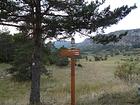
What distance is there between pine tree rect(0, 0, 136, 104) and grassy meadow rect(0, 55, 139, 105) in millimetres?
2604

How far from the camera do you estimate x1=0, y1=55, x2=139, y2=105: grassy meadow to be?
1716 cm

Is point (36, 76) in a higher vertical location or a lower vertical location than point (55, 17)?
lower

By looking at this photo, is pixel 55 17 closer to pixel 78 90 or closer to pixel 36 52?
pixel 36 52

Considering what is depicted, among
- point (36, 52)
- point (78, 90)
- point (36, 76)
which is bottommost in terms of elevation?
point (78, 90)

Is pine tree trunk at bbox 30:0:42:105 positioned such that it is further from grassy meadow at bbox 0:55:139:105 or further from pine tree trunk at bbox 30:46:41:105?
grassy meadow at bbox 0:55:139:105

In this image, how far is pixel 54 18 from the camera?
61.6 ft

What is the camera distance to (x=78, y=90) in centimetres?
3422

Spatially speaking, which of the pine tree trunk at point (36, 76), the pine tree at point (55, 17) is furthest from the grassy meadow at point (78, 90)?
the pine tree at point (55, 17)

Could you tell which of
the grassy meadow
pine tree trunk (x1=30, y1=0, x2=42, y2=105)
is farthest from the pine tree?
the grassy meadow

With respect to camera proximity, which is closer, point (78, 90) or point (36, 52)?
point (36, 52)

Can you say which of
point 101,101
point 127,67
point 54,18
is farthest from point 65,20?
point 127,67

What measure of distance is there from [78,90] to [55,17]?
16227 mm

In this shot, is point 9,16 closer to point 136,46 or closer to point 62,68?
point 62,68

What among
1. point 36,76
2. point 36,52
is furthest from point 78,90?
point 36,52
